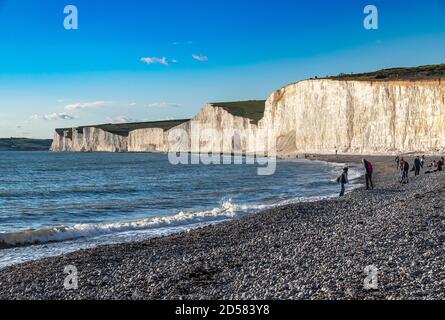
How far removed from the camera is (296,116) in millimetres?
82500

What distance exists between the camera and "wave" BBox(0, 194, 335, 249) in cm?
1551

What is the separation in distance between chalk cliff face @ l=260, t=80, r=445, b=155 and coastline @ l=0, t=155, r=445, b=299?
44.7 metres

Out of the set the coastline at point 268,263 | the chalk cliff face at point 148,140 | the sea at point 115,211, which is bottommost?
the sea at point 115,211

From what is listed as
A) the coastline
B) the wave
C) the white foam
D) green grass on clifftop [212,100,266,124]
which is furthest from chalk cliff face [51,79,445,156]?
the coastline

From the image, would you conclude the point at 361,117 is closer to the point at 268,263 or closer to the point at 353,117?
the point at 353,117

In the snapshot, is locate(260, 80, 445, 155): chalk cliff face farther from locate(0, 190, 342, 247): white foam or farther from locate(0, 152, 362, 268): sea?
locate(0, 190, 342, 247): white foam

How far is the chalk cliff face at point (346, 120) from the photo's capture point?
56.5m

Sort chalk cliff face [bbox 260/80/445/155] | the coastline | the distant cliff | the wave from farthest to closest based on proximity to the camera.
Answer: the distant cliff, chalk cliff face [bbox 260/80/445/155], the wave, the coastline

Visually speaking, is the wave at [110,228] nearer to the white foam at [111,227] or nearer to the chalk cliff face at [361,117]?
the white foam at [111,227]

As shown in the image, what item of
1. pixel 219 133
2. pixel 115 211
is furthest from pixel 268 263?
pixel 219 133

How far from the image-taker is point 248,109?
13788 centimetres

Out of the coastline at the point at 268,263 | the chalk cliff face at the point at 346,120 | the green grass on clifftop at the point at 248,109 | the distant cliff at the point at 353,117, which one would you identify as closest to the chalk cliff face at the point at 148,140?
the green grass on clifftop at the point at 248,109
